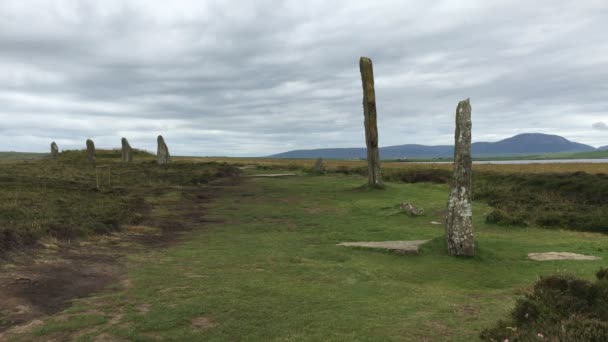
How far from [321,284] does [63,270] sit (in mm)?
6416

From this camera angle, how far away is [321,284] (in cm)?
1021

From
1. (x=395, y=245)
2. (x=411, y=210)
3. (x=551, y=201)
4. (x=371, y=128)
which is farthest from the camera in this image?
(x=371, y=128)

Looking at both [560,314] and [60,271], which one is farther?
[60,271]

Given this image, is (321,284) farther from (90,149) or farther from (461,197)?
(90,149)

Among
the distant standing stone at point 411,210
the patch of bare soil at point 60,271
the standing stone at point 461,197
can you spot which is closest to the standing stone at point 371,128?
the distant standing stone at point 411,210

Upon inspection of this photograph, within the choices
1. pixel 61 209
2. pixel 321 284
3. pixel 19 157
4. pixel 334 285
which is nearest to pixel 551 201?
pixel 334 285

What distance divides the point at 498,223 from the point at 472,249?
6.50m

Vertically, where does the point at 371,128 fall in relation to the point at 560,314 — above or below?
above

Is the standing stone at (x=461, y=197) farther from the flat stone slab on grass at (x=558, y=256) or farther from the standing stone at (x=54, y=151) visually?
the standing stone at (x=54, y=151)

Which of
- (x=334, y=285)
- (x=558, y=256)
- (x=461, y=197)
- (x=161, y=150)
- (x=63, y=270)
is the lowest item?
(x=334, y=285)

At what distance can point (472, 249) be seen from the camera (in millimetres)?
12867

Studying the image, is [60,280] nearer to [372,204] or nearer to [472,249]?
[472,249]

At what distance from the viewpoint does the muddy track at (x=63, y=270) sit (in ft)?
27.3

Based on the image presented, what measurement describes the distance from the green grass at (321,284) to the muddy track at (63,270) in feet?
1.98
